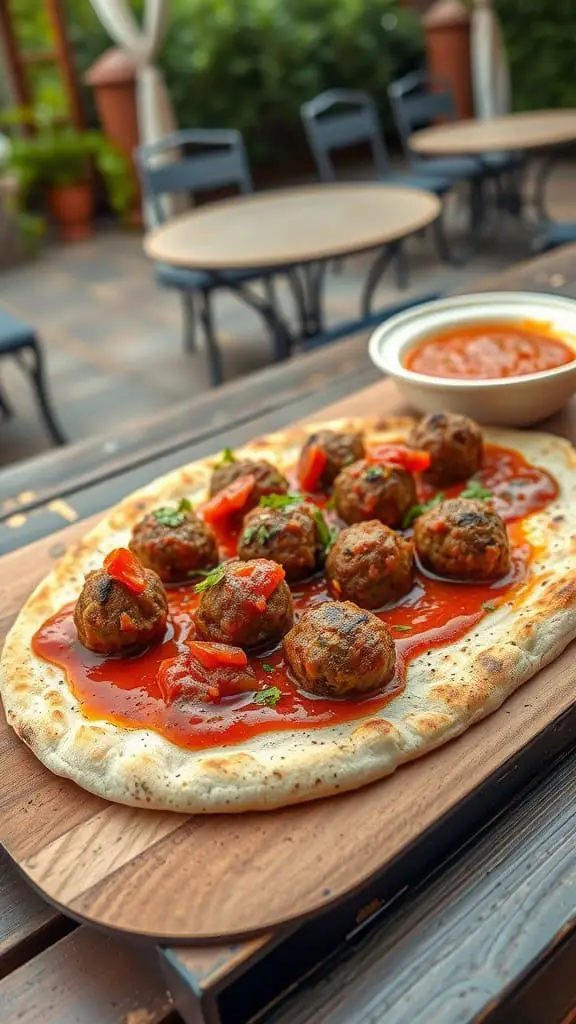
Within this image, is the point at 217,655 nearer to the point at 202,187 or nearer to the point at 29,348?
the point at 29,348

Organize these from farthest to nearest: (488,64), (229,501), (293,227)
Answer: (488,64)
(293,227)
(229,501)

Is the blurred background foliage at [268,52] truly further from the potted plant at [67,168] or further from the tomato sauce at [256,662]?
the tomato sauce at [256,662]

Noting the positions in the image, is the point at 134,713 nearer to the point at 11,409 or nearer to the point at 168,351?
the point at 11,409

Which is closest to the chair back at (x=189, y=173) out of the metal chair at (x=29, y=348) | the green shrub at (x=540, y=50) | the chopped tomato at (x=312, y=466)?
the metal chair at (x=29, y=348)

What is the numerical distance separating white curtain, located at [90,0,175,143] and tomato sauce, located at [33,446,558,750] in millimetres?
8373

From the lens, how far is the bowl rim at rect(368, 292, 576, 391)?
2.31m

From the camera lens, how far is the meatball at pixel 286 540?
1899mm

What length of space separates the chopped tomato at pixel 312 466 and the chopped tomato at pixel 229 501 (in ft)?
0.51

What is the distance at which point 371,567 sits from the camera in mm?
1791

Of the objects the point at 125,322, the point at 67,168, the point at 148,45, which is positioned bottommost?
the point at 125,322

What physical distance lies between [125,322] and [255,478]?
6.49 metres

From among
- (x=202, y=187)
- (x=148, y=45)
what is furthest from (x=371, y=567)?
(x=148, y=45)

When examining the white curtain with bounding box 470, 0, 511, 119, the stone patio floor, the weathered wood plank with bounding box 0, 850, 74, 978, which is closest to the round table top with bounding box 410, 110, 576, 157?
the stone patio floor

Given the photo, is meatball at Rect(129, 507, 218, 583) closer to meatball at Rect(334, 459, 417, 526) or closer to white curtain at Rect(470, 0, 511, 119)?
meatball at Rect(334, 459, 417, 526)
